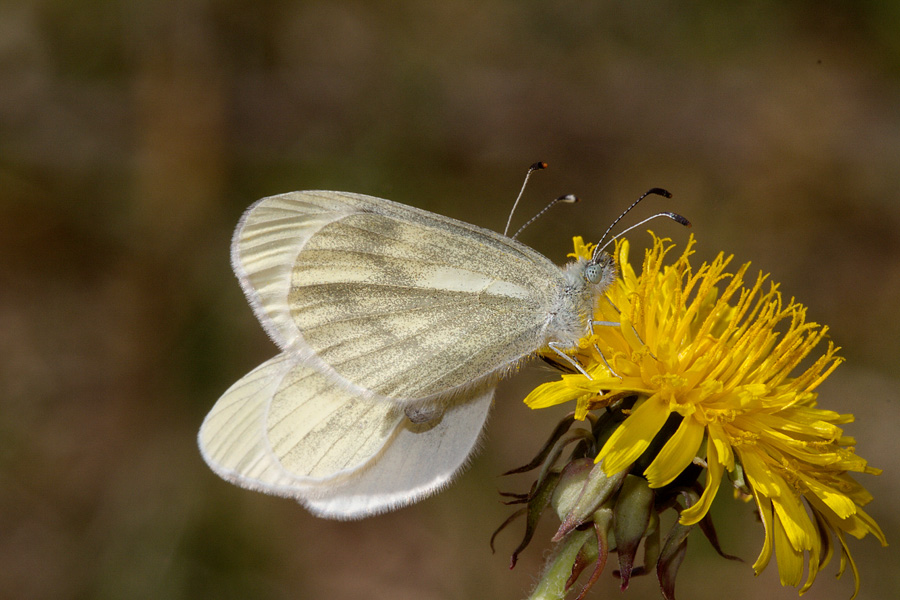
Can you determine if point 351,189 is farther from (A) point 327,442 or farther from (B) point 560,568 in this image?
(B) point 560,568

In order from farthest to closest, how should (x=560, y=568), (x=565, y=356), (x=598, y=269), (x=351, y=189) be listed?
(x=351, y=189), (x=598, y=269), (x=565, y=356), (x=560, y=568)

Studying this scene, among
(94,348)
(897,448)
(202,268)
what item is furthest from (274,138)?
(897,448)

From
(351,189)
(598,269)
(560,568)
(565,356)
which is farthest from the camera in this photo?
(351,189)

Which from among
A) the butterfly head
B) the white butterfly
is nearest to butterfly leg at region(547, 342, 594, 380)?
the white butterfly

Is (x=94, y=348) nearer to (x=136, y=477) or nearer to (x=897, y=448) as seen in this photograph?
(x=136, y=477)

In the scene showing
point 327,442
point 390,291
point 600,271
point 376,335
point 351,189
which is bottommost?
point 351,189

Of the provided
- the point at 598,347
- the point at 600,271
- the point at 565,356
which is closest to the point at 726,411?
the point at 598,347

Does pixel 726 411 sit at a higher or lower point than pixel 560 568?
higher
